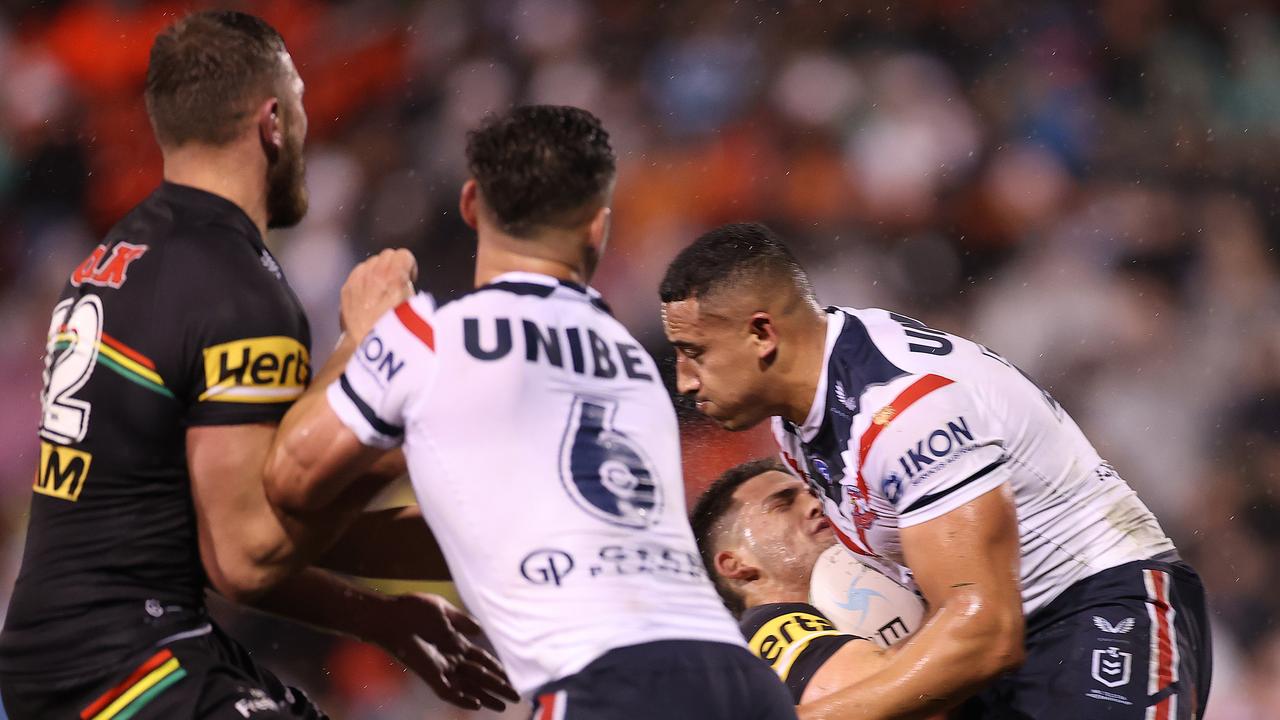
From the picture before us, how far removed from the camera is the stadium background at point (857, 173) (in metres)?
7.33

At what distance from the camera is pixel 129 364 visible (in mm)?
2803

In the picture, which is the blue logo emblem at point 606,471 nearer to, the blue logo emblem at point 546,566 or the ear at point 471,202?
the blue logo emblem at point 546,566

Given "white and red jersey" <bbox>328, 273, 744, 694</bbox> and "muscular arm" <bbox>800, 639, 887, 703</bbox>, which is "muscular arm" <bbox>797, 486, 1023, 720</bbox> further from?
"white and red jersey" <bbox>328, 273, 744, 694</bbox>

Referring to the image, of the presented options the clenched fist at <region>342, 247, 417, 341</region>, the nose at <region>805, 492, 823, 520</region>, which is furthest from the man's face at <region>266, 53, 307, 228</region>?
the nose at <region>805, 492, 823, 520</region>

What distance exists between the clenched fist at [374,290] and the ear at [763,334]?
1014mm

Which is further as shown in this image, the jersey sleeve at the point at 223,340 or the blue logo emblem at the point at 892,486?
the blue logo emblem at the point at 892,486

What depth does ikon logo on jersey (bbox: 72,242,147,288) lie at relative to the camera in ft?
9.50

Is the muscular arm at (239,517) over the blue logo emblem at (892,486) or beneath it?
over

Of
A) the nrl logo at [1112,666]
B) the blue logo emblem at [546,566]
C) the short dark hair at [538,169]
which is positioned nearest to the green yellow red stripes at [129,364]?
the short dark hair at [538,169]

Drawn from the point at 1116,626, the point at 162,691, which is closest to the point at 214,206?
the point at 162,691

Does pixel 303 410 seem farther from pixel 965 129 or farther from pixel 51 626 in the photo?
pixel 965 129

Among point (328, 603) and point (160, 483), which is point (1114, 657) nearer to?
point (328, 603)

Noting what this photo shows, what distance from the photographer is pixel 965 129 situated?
8117 millimetres

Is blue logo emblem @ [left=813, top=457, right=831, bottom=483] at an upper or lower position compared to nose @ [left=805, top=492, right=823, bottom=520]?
upper
